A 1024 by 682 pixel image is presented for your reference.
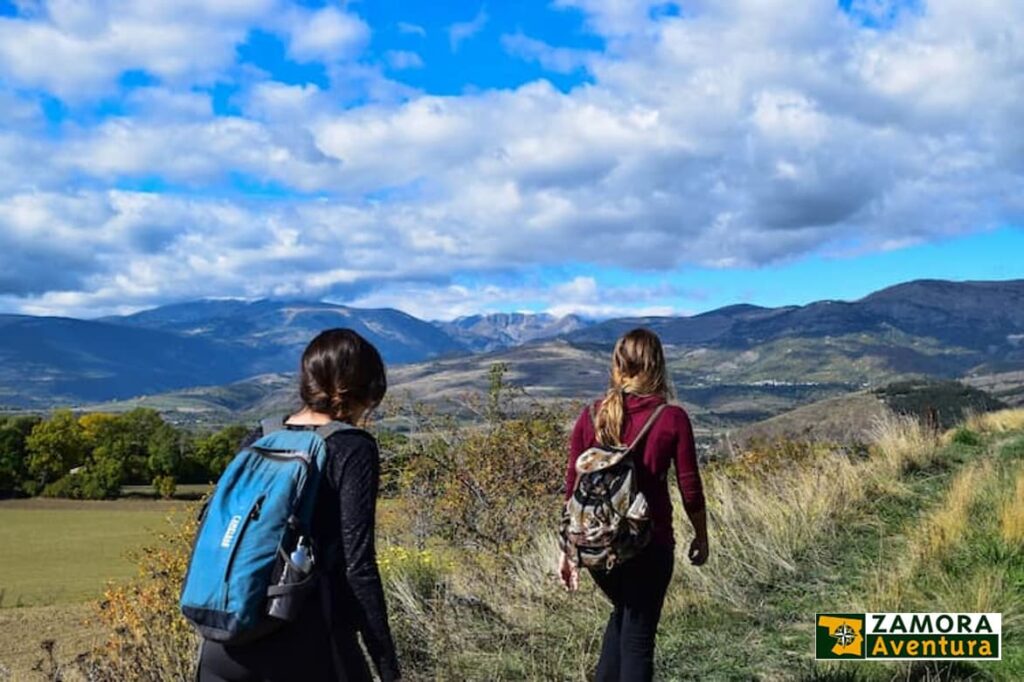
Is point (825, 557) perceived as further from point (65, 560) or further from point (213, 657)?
point (65, 560)

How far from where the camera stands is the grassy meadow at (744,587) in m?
4.62

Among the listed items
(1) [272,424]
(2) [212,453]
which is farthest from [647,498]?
(2) [212,453]

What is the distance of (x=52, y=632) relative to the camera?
24.7 m

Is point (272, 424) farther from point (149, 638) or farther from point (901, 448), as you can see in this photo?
point (901, 448)

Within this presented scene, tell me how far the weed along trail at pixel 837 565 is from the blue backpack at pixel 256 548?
262cm

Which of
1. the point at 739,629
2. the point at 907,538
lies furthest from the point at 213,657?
the point at 907,538

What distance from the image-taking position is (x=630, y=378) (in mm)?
3770

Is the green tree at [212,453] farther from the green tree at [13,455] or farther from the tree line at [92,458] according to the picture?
the green tree at [13,455]

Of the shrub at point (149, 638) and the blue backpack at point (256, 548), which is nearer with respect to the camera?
the blue backpack at point (256, 548)

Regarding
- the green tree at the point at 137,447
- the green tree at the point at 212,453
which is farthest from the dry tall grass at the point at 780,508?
the green tree at the point at 137,447

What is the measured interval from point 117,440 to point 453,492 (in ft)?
222

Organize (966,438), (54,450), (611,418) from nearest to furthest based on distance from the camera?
(611,418)
(966,438)
(54,450)

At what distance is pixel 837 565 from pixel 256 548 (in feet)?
15.8
